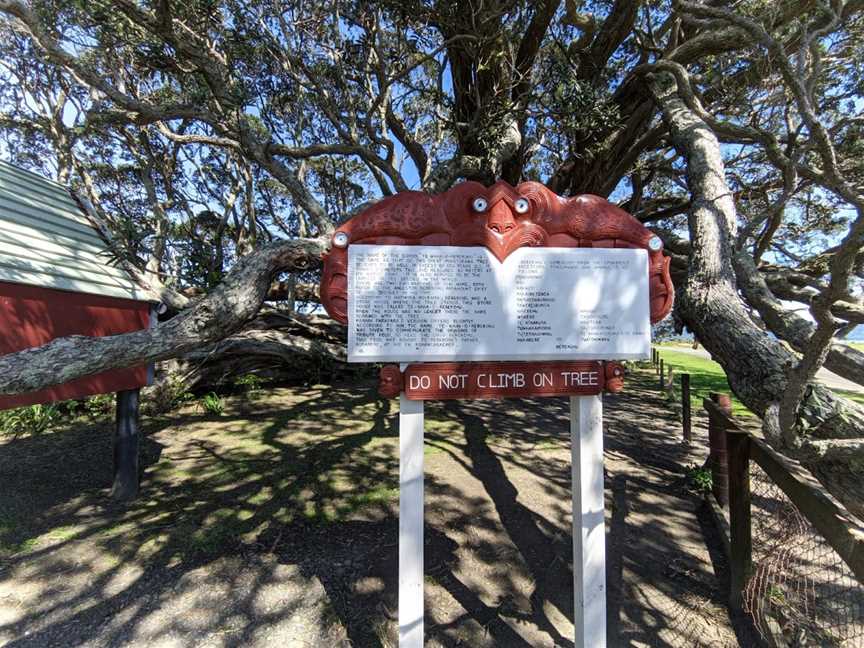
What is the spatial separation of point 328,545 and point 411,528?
157 centimetres

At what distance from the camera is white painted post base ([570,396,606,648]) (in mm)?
2311

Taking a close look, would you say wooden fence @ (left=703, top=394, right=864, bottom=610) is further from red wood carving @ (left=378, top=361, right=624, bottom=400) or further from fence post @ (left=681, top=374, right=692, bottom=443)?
fence post @ (left=681, top=374, right=692, bottom=443)

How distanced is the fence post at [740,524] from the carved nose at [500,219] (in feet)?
7.18

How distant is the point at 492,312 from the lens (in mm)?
2309

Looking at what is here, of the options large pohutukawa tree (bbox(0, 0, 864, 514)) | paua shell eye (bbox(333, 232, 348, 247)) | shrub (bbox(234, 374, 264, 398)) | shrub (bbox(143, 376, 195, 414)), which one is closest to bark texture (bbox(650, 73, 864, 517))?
large pohutukawa tree (bbox(0, 0, 864, 514))

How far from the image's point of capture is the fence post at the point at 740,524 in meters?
2.78

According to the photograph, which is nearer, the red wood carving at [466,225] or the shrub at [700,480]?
the red wood carving at [466,225]

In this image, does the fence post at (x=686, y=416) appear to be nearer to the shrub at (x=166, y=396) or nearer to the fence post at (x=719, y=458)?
the fence post at (x=719, y=458)

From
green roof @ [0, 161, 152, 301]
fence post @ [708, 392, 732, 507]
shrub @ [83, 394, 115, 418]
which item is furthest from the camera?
shrub @ [83, 394, 115, 418]

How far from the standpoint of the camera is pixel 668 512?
4.00m

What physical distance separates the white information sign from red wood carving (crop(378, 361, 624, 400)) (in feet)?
0.23

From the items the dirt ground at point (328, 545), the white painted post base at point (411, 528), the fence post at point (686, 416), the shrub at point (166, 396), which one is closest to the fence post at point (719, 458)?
the dirt ground at point (328, 545)

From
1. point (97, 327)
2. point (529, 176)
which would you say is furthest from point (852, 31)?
point (97, 327)

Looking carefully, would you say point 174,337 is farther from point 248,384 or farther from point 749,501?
point 248,384
